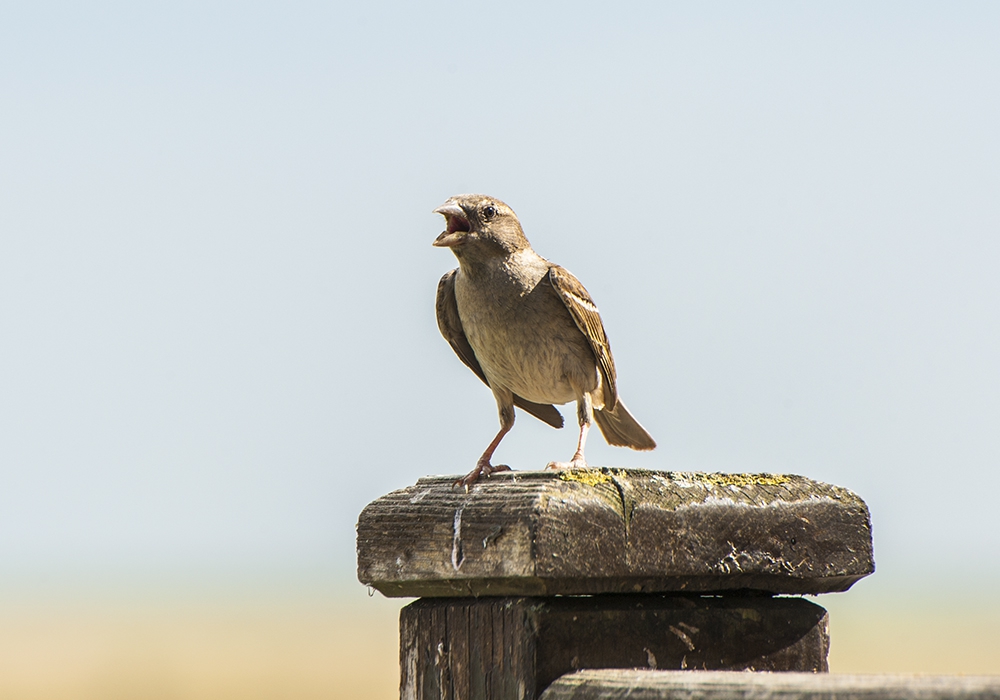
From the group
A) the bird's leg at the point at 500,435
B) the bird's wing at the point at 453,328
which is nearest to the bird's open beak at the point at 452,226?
the bird's wing at the point at 453,328

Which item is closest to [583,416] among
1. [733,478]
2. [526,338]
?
[526,338]

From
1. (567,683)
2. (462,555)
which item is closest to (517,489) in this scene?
(462,555)

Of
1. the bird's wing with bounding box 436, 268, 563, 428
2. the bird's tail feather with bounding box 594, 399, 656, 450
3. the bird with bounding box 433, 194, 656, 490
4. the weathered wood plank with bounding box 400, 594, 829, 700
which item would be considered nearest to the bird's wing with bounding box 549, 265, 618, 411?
the bird with bounding box 433, 194, 656, 490

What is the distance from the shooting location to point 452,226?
4531 mm

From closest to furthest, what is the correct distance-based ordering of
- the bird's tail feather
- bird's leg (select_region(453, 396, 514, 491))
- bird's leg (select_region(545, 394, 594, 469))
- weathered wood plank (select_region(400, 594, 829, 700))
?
weathered wood plank (select_region(400, 594, 829, 700)) → bird's leg (select_region(453, 396, 514, 491)) → bird's leg (select_region(545, 394, 594, 469)) → the bird's tail feather

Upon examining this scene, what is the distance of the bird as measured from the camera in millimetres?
4430

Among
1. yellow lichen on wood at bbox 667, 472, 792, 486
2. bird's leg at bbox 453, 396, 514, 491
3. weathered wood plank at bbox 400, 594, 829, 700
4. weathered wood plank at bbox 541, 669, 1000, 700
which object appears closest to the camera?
weathered wood plank at bbox 541, 669, 1000, 700

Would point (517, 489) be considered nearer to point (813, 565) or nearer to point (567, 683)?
point (567, 683)

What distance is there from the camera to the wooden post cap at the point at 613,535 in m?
2.03

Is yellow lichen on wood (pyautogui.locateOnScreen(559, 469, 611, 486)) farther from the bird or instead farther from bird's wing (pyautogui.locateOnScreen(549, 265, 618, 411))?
bird's wing (pyautogui.locateOnScreen(549, 265, 618, 411))

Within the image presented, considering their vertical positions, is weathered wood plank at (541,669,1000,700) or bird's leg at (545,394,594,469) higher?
bird's leg at (545,394,594,469)

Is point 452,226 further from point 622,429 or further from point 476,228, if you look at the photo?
point 622,429

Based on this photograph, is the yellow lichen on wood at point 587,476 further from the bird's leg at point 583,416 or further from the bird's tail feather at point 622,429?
the bird's tail feather at point 622,429

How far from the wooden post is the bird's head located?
212 cm
